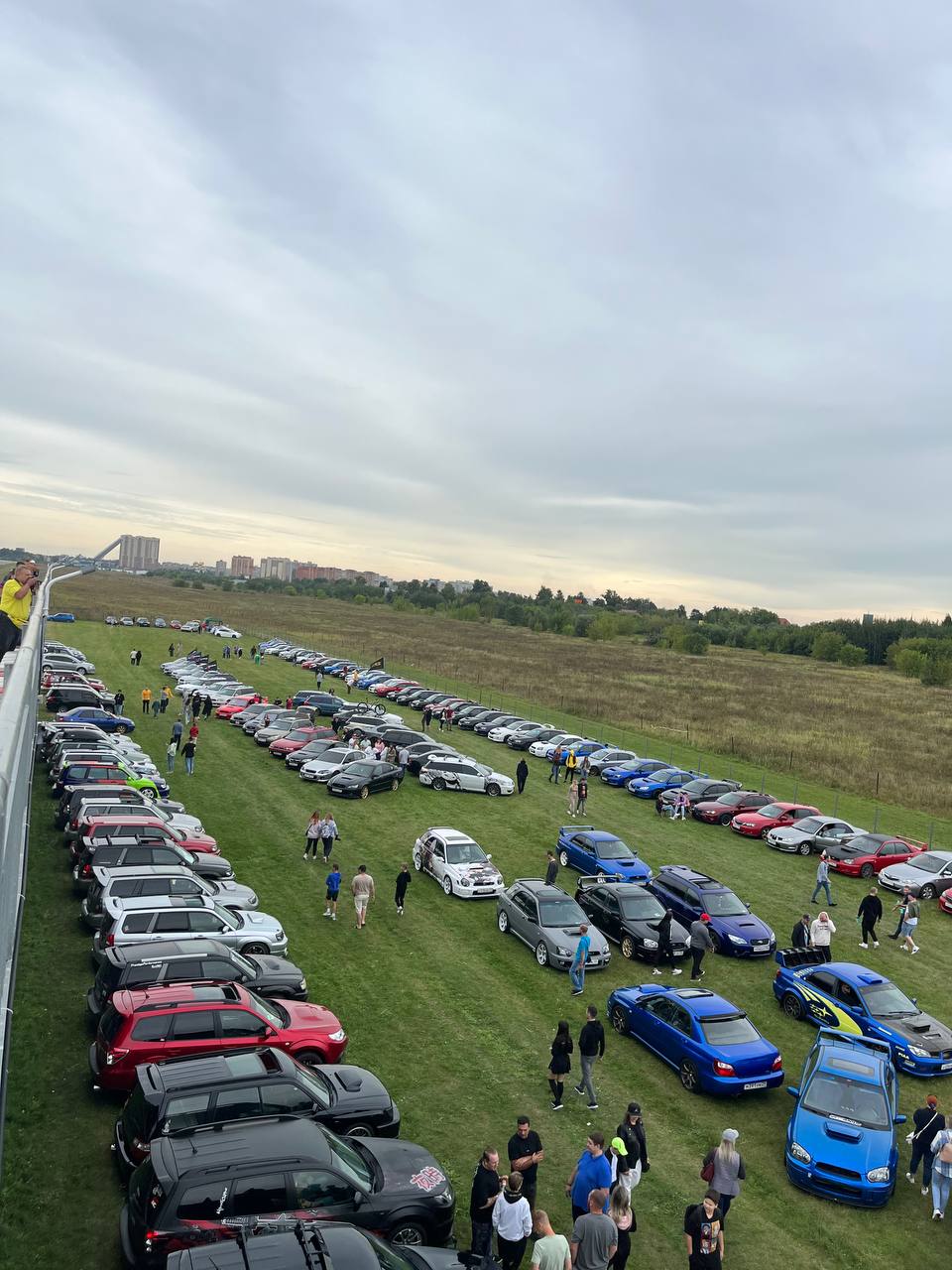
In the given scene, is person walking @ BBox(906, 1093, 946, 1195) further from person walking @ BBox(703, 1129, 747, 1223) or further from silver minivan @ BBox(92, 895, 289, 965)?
silver minivan @ BBox(92, 895, 289, 965)

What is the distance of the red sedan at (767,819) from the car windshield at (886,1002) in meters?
14.1

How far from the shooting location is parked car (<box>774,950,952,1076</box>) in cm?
1476

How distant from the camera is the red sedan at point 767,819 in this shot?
3011 cm

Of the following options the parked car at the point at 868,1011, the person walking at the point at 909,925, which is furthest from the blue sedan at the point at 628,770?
the parked car at the point at 868,1011

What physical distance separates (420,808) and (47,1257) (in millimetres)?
20659

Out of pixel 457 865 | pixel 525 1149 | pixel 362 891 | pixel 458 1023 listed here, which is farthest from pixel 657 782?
pixel 525 1149

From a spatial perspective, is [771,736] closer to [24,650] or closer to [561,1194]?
[561,1194]

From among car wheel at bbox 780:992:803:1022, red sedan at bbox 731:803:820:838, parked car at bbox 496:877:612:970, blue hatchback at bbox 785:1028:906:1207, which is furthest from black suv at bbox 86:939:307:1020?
red sedan at bbox 731:803:820:838

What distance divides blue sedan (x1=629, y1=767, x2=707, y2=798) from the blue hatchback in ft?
69.6

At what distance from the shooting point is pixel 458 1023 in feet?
48.8

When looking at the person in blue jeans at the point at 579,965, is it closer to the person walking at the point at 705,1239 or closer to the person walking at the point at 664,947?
the person walking at the point at 664,947

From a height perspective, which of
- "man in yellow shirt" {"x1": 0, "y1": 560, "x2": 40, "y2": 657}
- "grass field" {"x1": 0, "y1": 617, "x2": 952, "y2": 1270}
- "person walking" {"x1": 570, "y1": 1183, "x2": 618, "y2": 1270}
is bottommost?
"grass field" {"x1": 0, "y1": 617, "x2": 952, "y2": 1270}

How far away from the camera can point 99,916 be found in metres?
16.0

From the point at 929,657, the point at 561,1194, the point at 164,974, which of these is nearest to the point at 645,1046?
the point at 561,1194
